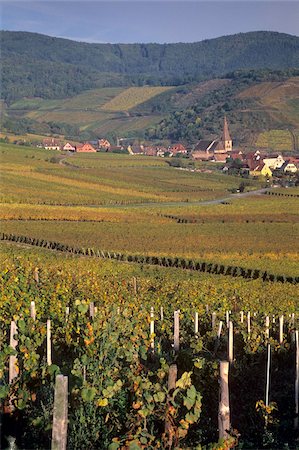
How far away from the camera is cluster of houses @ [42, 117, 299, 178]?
140250mm

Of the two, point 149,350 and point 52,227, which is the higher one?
point 149,350

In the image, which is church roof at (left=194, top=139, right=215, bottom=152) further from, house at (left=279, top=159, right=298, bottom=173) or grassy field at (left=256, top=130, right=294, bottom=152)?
house at (left=279, top=159, right=298, bottom=173)

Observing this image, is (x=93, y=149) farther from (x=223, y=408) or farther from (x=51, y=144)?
(x=223, y=408)

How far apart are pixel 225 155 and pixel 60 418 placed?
6524 inches

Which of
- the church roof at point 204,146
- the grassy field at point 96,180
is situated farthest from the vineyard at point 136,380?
the church roof at point 204,146

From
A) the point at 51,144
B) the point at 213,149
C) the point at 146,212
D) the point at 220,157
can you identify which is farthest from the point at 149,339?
the point at 213,149

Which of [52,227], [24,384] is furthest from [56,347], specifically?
[52,227]

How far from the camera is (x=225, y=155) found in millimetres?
170625

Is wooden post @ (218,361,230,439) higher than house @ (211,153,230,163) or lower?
higher

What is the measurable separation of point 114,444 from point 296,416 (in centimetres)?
346

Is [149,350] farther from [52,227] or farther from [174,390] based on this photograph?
[52,227]

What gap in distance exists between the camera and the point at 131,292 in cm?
2345

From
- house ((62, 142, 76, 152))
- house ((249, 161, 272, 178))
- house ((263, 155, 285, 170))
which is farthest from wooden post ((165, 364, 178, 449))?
house ((62, 142, 76, 152))

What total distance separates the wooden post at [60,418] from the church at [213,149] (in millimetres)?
164592
